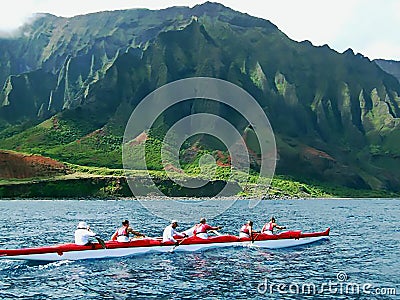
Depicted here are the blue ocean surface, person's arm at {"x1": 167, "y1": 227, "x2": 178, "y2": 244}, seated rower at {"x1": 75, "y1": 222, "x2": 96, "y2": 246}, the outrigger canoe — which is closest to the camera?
the blue ocean surface

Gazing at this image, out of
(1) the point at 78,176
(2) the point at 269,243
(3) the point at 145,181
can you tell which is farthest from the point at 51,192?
(2) the point at 269,243

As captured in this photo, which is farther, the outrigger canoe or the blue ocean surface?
the outrigger canoe

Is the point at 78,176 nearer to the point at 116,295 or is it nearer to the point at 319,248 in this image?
the point at 319,248

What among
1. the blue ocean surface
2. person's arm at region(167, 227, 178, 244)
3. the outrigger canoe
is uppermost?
person's arm at region(167, 227, 178, 244)

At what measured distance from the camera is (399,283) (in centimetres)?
3919

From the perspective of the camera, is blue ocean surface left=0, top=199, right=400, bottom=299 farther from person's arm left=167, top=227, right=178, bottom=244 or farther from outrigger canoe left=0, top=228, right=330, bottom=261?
person's arm left=167, top=227, right=178, bottom=244

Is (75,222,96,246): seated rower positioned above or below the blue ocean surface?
above

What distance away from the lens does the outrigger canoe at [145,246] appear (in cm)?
4166

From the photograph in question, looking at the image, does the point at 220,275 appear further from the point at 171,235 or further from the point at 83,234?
the point at 83,234

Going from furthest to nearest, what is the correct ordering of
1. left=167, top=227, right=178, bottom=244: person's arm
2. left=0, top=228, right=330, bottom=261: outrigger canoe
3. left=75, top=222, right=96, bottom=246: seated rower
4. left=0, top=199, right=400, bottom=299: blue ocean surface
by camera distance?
left=167, top=227, right=178, bottom=244: person's arm → left=75, top=222, right=96, bottom=246: seated rower → left=0, top=228, right=330, bottom=261: outrigger canoe → left=0, top=199, right=400, bottom=299: blue ocean surface

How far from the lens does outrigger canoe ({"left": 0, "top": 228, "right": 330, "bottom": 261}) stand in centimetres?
4166

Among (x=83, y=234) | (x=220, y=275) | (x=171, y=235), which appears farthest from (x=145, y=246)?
(x=220, y=275)

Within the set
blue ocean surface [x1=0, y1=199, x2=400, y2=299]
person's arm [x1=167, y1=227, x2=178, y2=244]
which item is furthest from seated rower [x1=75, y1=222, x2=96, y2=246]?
person's arm [x1=167, y1=227, x2=178, y2=244]

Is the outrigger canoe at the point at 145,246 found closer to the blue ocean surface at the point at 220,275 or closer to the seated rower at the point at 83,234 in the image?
the seated rower at the point at 83,234
